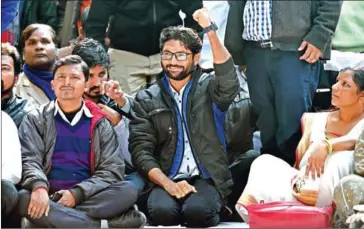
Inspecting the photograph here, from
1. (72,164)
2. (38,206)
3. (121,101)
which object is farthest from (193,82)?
(38,206)

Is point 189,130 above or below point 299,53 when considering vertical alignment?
below

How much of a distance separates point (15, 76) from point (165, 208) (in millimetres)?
1028

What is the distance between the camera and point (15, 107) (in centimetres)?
473

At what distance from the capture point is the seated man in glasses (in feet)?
14.9

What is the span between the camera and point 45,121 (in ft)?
14.7

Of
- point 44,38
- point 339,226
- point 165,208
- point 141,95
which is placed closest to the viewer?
point 339,226

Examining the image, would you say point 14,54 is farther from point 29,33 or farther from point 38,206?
point 38,206

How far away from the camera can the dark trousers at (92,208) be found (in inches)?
168

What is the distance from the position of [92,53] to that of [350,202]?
153cm

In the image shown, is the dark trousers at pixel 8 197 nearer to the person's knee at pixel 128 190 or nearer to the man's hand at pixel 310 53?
the person's knee at pixel 128 190

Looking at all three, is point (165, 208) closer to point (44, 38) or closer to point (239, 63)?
point (239, 63)

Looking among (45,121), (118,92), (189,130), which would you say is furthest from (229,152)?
(45,121)

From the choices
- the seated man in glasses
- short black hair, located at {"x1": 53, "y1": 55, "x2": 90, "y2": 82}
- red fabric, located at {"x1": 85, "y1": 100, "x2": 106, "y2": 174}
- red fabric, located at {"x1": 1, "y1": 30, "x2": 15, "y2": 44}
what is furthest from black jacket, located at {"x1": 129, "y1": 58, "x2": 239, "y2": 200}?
red fabric, located at {"x1": 1, "y1": 30, "x2": 15, "y2": 44}

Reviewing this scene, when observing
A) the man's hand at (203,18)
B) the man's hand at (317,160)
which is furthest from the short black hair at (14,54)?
the man's hand at (317,160)
